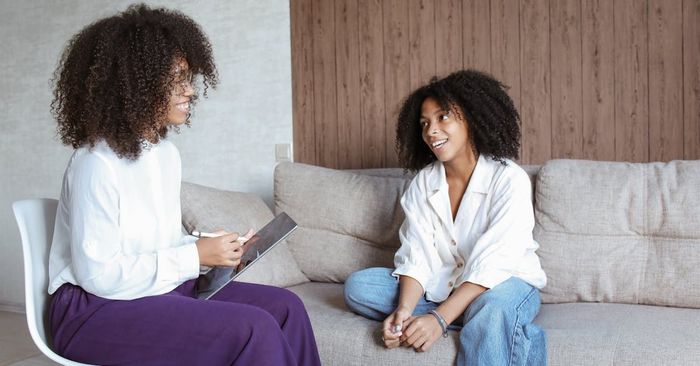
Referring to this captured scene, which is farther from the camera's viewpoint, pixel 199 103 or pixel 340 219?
pixel 199 103

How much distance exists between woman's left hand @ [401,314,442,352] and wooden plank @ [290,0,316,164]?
4.45 ft

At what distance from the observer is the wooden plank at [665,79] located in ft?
7.14

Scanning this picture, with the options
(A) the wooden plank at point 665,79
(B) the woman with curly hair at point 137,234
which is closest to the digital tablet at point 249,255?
(B) the woman with curly hair at point 137,234

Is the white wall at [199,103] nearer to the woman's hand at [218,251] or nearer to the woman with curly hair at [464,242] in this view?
the woman with curly hair at [464,242]

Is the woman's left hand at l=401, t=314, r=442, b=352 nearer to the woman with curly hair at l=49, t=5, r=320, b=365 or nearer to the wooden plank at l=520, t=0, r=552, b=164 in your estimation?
the woman with curly hair at l=49, t=5, r=320, b=365

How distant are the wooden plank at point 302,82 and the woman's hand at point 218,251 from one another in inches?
56.4

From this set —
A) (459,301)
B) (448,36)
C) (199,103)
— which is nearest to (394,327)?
(459,301)

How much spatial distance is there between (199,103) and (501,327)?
6.41ft

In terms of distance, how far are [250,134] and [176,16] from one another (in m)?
1.46

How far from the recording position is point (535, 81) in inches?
93.4

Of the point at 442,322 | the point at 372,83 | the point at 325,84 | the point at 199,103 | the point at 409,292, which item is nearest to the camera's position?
the point at 442,322

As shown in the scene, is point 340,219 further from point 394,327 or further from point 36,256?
point 36,256

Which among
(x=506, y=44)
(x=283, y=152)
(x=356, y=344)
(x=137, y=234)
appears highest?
(x=506, y=44)

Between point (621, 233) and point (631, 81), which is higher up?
point (631, 81)
